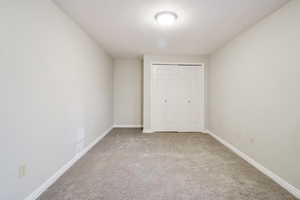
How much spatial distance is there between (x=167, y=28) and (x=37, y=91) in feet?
7.09

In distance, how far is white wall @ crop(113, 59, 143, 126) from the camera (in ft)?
16.2

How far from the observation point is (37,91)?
62.1 inches

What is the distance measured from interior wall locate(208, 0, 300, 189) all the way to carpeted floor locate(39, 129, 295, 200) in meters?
0.33

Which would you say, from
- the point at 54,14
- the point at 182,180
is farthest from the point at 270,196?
the point at 54,14

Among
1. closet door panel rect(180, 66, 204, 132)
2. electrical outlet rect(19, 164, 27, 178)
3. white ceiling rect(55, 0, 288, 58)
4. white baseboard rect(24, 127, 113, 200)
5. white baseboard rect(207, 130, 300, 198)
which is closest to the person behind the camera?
electrical outlet rect(19, 164, 27, 178)

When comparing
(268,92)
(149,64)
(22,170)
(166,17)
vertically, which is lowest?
(22,170)

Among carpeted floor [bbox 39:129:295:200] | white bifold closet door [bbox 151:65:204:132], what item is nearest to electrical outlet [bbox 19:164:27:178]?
carpeted floor [bbox 39:129:295:200]

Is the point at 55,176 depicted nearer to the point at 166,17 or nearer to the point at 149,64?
the point at 166,17

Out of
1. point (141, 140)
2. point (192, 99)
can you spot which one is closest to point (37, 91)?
point (141, 140)

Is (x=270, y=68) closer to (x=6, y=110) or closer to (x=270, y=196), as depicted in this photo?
(x=270, y=196)

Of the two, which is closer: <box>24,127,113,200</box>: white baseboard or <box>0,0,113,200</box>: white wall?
<box>0,0,113,200</box>: white wall

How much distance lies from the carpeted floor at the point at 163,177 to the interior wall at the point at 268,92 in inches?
13.2

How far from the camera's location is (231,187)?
1780 millimetres

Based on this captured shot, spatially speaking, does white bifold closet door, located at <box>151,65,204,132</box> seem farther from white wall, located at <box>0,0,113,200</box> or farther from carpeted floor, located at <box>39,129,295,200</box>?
white wall, located at <box>0,0,113,200</box>
